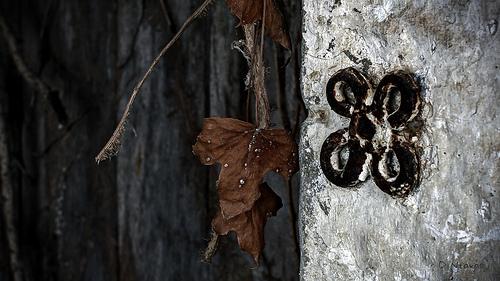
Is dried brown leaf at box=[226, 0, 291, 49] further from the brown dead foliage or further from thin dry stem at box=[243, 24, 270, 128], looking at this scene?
the brown dead foliage

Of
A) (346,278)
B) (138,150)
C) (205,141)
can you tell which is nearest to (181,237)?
(138,150)

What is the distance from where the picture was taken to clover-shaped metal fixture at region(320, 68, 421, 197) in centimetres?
79

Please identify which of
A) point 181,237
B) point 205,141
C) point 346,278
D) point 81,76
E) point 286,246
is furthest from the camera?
point 81,76

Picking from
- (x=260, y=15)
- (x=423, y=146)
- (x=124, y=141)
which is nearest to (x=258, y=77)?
(x=260, y=15)

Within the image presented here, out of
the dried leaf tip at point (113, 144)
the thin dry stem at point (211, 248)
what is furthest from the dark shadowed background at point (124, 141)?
the dried leaf tip at point (113, 144)

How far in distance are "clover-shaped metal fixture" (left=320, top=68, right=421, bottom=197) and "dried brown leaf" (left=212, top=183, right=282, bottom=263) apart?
154 millimetres

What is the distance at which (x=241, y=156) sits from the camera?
989 millimetres

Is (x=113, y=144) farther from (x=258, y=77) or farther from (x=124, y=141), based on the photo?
(x=124, y=141)

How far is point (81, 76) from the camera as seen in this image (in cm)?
190

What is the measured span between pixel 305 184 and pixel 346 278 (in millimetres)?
127

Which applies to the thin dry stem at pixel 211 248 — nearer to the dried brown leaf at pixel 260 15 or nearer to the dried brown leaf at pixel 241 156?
the dried brown leaf at pixel 241 156

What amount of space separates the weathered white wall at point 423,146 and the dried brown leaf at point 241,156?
0.07 m

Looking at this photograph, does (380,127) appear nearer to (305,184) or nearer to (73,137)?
(305,184)

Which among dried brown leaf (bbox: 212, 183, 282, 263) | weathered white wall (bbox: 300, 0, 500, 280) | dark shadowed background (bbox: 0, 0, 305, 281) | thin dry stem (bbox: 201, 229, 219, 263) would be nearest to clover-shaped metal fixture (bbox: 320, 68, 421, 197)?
weathered white wall (bbox: 300, 0, 500, 280)
